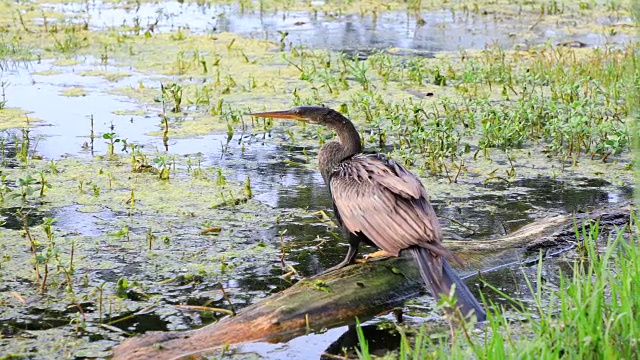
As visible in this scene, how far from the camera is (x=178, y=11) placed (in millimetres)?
14398

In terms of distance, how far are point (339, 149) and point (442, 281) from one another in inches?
54.5

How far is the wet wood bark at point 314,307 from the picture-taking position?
14.1 ft

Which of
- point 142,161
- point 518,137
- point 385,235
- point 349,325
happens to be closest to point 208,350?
point 349,325

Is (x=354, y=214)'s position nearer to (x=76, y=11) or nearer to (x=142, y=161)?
(x=142, y=161)

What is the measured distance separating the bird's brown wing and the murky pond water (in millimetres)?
435

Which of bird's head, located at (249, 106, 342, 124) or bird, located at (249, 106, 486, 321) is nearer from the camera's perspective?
bird, located at (249, 106, 486, 321)

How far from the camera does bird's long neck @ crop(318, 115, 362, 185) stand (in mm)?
5656

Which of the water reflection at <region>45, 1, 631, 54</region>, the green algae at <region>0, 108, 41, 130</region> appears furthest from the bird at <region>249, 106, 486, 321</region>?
the water reflection at <region>45, 1, 631, 54</region>

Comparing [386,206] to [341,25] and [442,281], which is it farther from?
[341,25]

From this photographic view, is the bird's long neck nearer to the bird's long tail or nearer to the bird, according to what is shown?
the bird

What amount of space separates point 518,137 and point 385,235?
3537 millimetres

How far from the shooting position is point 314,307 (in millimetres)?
4621

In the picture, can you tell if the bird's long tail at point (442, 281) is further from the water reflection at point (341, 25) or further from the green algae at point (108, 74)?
the water reflection at point (341, 25)

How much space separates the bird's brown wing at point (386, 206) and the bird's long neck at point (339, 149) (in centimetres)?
29
